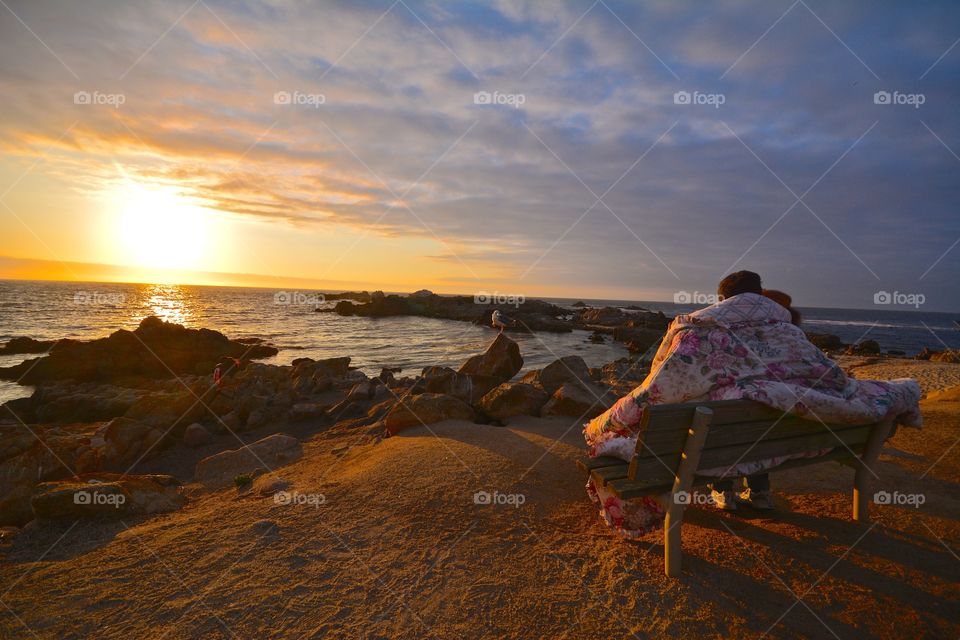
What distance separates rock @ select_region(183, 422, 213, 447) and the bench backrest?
30.2 ft

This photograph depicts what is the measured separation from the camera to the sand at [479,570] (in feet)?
9.20

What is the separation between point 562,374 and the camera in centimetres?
985

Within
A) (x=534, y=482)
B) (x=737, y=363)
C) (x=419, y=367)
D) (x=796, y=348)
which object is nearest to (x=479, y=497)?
(x=534, y=482)

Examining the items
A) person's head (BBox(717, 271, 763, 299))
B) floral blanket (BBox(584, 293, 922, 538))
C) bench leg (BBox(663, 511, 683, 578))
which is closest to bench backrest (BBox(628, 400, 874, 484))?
floral blanket (BBox(584, 293, 922, 538))

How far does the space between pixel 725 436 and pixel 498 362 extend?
25.9ft

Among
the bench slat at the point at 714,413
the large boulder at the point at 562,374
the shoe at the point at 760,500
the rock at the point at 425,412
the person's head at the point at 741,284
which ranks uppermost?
the person's head at the point at 741,284

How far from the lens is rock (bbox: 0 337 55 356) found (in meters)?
23.3

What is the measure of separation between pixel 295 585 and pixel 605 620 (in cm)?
229

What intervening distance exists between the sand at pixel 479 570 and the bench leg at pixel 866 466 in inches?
6.0

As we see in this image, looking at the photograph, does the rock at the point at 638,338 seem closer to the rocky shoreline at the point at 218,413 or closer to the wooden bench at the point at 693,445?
the rocky shoreline at the point at 218,413

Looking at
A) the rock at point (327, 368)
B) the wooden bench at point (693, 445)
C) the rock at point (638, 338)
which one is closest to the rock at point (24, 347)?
the rock at point (327, 368)

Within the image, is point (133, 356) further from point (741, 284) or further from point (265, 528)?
point (741, 284)

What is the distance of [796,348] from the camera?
349 cm

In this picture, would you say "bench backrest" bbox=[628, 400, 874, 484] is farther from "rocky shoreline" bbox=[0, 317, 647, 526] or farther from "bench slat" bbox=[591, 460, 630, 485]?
"rocky shoreline" bbox=[0, 317, 647, 526]
